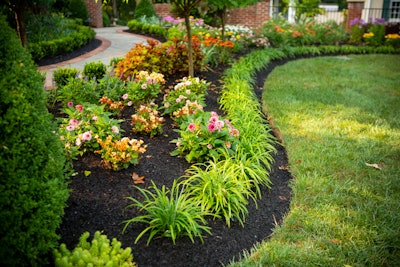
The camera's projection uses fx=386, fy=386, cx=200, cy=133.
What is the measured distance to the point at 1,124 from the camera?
2184mm

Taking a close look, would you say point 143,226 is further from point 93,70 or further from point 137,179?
point 93,70

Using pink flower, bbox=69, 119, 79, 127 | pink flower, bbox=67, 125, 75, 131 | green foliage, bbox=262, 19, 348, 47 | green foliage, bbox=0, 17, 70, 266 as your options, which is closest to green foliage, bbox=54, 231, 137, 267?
green foliage, bbox=0, 17, 70, 266

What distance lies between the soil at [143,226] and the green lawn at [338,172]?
158mm

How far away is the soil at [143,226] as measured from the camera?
2.84m

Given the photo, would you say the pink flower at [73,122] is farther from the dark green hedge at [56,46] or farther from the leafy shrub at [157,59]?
the dark green hedge at [56,46]

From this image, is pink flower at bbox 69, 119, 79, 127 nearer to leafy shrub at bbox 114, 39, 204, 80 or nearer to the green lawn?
the green lawn

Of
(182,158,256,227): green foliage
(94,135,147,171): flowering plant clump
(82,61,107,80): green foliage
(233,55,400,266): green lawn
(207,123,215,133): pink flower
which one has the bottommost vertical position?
(233,55,400,266): green lawn

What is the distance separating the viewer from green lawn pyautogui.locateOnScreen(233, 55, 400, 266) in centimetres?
297

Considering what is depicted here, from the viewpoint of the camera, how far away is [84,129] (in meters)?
3.96

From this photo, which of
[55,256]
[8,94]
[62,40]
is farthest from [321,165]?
[62,40]

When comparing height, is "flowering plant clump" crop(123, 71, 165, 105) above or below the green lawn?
above

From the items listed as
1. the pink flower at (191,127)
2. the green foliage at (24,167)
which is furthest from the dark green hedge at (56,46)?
the green foliage at (24,167)

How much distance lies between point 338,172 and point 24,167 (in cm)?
329

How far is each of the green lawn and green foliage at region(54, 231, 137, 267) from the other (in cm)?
87
